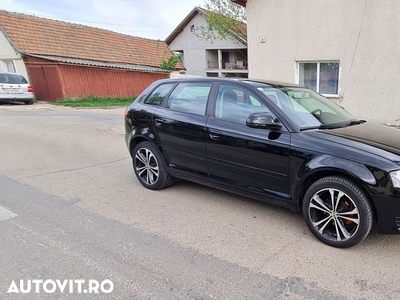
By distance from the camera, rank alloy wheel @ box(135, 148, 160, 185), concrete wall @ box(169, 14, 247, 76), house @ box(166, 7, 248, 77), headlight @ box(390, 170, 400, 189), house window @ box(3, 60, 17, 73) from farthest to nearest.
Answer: concrete wall @ box(169, 14, 247, 76), house @ box(166, 7, 248, 77), house window @ box(3, 60, 17, 73), alloy wheel @ box(135, 148, 160, 185), headlight @ box(390, 170, 400, 189)

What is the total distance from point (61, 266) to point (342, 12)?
8916 millimetres

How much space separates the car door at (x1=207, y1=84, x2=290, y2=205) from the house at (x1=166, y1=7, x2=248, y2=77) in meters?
22.6

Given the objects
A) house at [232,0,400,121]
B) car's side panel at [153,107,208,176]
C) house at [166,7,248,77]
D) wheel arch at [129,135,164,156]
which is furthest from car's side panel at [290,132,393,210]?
house at [166,7,248,77]

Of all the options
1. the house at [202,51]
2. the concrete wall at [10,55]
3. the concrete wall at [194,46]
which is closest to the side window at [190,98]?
the concrete wall at [10,55]

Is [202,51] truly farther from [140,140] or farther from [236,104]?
[236,104]

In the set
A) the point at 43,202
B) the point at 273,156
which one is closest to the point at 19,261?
the point at 43,202

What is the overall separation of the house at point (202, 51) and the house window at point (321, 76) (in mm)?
16208

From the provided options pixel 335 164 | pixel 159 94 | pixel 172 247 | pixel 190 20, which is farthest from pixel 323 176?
pixel 190 20

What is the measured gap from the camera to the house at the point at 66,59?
17125mm

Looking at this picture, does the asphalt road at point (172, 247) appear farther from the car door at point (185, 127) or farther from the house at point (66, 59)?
the house at point (66, 59)

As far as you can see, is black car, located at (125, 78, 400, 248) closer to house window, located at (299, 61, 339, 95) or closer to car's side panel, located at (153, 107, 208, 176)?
car's side panel, located at (153, 107, 208, 176)

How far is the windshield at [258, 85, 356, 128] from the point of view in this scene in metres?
3.18

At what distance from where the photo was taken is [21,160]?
582 centimetres

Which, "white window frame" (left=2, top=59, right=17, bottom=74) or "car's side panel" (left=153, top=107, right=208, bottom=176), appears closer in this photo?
"car's side panel" (left=153, top=107, right=208, bottom=176)
